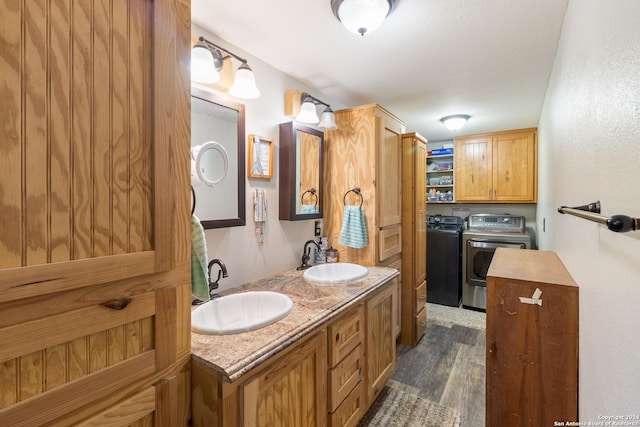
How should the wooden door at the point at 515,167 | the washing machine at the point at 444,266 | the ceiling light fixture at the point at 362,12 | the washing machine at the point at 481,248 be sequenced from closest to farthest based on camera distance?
the ceiling light fixture at the point at 362,12 < the washing machine at the point at 481,248 < the wooden door at the point at 515,167 < the washing machine at the point at 444,266

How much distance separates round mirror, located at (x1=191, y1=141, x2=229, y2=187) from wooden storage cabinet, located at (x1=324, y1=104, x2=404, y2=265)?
1.18 metres

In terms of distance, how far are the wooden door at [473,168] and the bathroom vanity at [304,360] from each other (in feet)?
8.56

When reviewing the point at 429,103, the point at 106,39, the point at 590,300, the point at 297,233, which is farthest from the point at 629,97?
the point at 429,103

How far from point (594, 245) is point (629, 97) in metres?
0.50

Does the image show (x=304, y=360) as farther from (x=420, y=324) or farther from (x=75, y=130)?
(x=420, y=324)

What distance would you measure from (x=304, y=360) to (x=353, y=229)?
1.21 meters

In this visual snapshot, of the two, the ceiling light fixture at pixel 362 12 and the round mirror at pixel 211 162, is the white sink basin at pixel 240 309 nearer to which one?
the round mirror at pixel 211 162

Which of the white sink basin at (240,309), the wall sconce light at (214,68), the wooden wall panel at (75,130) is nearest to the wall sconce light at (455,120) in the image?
the wall sconce light at (214,68)

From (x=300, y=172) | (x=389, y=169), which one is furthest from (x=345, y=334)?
(x=389, y=169)

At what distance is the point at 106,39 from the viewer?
74 centimetres

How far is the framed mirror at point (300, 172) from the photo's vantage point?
2057mm

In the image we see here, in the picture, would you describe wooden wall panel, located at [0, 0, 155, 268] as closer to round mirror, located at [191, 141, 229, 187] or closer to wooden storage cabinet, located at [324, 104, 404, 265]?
round mirror, located at [191, 141, 229, 187]

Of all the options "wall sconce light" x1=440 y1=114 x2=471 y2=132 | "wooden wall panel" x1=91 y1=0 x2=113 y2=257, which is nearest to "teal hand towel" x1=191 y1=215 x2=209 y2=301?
"wooden wall panel" x1=91 y1=0 x2=113 y2=257

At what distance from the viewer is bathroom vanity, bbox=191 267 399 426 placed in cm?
94
